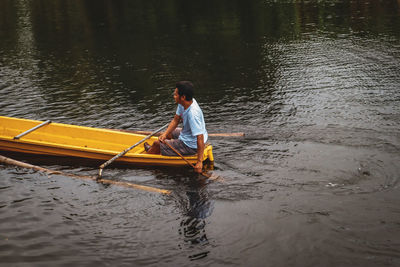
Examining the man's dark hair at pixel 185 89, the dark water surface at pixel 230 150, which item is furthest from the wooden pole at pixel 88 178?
the man's dark hair at pixel 185 89

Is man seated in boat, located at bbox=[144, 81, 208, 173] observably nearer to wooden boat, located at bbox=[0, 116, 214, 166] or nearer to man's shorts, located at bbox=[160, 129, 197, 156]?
man's shorts, located at bbox=[160, 129, 197, 156]

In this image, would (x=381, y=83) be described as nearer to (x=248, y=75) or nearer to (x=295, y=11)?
(x=248, y=75)

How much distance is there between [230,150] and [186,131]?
7.41 feet

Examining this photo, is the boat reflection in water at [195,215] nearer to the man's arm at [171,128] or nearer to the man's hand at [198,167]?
the man's hand at [198,167]

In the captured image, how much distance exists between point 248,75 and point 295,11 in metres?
22.0

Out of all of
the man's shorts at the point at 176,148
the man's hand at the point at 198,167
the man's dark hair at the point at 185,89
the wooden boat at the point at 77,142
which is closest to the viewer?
the man's dark hair at the point at 185,89

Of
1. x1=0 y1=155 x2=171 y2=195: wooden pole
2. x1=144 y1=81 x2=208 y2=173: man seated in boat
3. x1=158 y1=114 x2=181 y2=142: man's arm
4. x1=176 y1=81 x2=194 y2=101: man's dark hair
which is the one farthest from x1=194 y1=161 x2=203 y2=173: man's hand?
x1=176 y1=81 x2=194 y2=101: man's dark hair

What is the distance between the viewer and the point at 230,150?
1260 cm

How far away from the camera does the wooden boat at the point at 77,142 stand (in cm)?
1132

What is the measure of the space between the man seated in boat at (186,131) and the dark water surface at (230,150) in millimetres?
660

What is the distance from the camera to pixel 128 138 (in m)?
12.6

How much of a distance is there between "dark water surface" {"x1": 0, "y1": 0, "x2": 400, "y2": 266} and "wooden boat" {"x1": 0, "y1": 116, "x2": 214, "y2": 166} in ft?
1.31

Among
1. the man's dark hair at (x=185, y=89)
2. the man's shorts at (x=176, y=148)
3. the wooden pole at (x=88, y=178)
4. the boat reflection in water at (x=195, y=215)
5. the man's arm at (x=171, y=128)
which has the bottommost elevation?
the boat reflection in water at (x=195, y=215)

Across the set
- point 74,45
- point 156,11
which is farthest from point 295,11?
point 74,45
